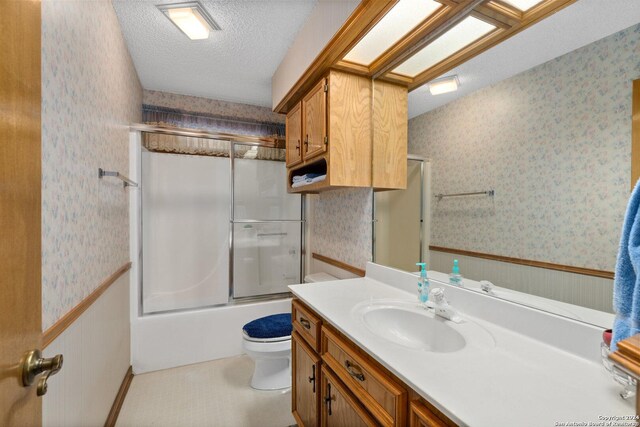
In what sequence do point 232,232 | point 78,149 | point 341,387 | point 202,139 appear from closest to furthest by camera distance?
point 341,387, point 78,149, point 202,139, point 232,232

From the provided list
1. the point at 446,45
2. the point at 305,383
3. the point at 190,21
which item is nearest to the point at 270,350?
the point at 305,383

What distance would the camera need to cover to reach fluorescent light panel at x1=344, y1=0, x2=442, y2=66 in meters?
1.22

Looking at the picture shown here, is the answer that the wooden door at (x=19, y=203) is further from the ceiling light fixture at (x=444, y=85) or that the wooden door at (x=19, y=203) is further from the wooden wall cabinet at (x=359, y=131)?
the ceiling light fixture at (x=444, y=85)

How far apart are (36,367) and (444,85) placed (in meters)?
1.64

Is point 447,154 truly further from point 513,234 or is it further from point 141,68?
point 141,68

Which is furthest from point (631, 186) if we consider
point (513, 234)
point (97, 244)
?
point (97, 244)

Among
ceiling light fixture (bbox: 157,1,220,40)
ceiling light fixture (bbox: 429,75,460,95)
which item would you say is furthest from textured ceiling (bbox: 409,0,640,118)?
ceiling light fixture (bbox: 157,1,220,40)

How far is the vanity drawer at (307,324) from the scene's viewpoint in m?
1.26

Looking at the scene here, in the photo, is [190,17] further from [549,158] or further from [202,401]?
[202,401]

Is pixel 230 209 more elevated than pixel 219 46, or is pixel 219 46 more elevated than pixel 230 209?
pixel 219 46

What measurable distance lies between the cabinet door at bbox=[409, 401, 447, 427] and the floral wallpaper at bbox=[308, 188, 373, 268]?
115cm

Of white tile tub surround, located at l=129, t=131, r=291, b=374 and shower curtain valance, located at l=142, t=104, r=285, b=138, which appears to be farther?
shower curtain valance, located at l=142, t=104, r=285, b=138

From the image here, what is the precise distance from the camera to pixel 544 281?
957 mm

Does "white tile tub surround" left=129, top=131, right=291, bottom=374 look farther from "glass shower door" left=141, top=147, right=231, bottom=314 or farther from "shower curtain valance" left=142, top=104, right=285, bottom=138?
"shower curtain valance" left=142, top=104, right=285, bottom=138
